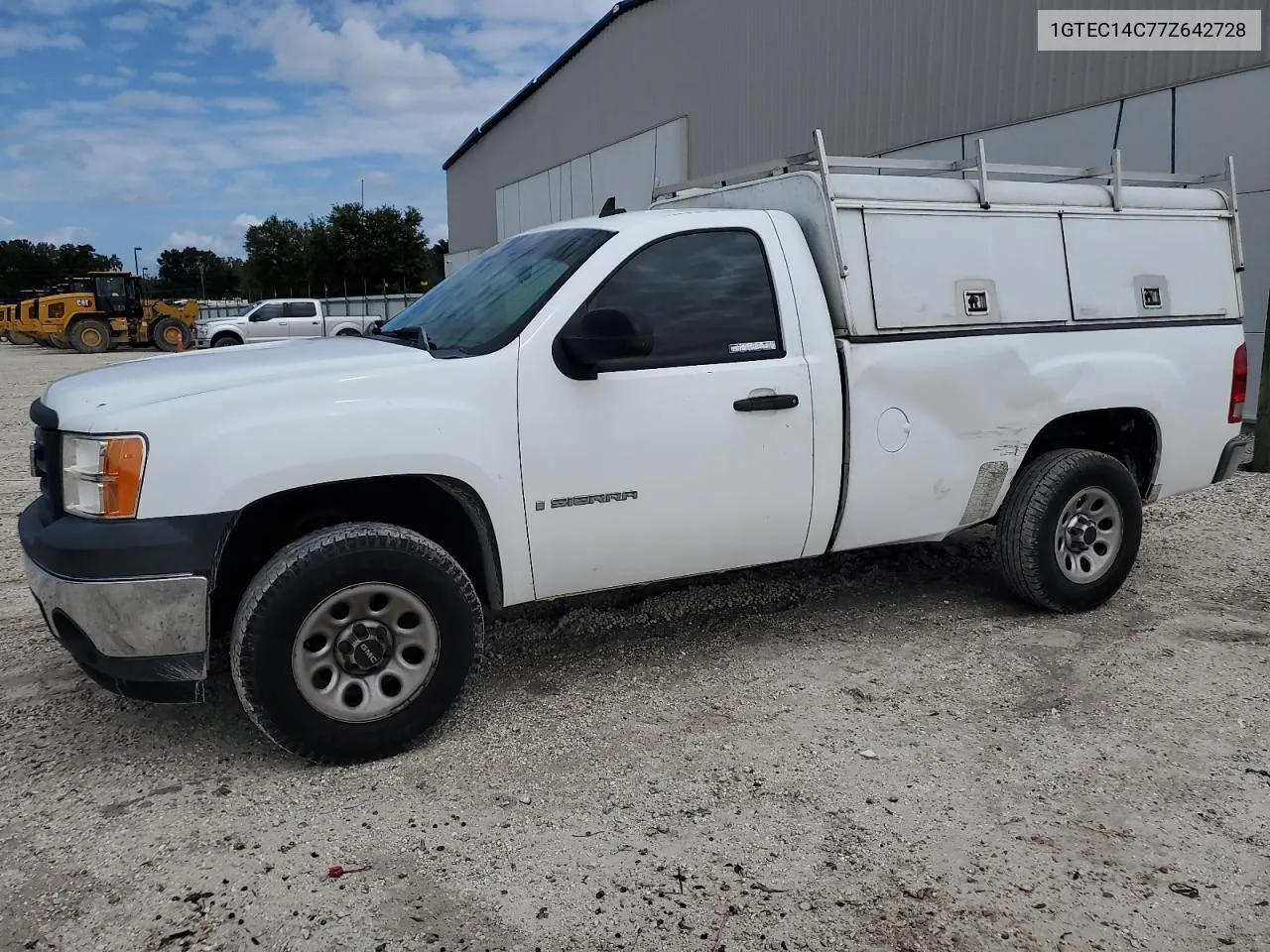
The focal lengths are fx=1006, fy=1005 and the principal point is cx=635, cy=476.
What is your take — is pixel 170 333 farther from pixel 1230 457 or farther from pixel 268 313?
pixel 1230 457

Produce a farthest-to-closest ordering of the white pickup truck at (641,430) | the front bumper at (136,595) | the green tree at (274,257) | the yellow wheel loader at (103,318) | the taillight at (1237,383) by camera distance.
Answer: the green tree at (274,257), the yellow wheel loader at (103,318), the taillight at (1237,383), the white pickup truck at (641,430), the front bumper at (136,595)

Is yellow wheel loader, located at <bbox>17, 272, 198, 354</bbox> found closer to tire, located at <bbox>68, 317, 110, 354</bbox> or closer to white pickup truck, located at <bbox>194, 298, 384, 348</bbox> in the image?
tire, located at <bbox>68, 317, 110, 354</bbox>

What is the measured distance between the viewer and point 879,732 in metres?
3.74

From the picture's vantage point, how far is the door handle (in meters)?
3.99

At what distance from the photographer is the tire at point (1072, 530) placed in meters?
4.80

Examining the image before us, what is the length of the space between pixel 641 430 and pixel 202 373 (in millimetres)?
1571

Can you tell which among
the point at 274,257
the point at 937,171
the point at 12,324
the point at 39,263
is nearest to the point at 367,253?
the point at 274,257

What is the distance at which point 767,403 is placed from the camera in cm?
402

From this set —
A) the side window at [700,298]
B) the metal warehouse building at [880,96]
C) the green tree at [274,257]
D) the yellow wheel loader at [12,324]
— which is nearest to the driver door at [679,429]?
the side window at [700,298]

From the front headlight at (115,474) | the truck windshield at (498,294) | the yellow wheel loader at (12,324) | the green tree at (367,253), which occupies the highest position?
the green tree at (367,253)

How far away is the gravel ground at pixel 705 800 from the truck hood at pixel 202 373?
1290 millimetres

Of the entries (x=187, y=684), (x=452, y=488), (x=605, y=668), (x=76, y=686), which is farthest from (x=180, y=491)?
(x=605, y=668)

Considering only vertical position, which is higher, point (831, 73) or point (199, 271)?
point (199, 271)

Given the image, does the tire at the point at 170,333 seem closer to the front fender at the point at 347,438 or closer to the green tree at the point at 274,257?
the front fender at the point at 347,438
